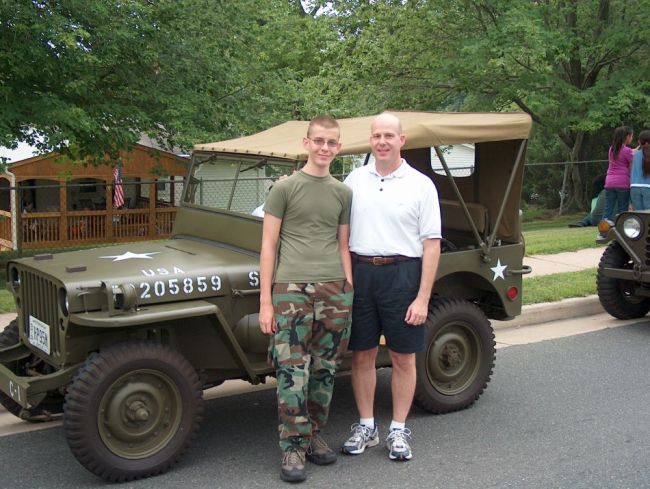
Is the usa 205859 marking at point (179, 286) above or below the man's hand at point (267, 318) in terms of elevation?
above

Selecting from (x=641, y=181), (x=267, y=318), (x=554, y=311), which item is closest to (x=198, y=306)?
(x=267, y=318)

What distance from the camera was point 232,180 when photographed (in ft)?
17.6

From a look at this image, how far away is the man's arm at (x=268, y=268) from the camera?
13.6ft

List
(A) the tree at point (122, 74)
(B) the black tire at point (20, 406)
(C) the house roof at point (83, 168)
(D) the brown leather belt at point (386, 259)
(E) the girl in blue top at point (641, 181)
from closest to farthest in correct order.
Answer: (D) the brown leather belt at point (386, 259) < (B) the black tire at point (20, 406) < (E) the girl in blue top at point (641, 181) < (A) the tree at point (122, 74) < (C) the house roof at point (83, 168)

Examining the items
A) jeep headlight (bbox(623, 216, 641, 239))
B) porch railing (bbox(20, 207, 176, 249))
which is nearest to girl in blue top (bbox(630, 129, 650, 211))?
jeep headlight (bbox(623, 216, 641, 239))

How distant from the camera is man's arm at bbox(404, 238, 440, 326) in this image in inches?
170

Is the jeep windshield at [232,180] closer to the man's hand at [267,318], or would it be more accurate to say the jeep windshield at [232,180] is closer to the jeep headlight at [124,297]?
the man's hand at [267,318]

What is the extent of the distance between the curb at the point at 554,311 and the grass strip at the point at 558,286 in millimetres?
100

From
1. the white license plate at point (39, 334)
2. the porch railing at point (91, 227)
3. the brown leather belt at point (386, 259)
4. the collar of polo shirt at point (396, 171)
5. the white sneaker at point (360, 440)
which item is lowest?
the porch railing at point (91, 227)

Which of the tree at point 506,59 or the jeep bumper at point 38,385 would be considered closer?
the jeep bumper at point 38,385

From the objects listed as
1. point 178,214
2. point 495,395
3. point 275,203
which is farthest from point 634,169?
point 275,203

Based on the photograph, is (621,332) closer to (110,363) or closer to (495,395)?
(495,395)

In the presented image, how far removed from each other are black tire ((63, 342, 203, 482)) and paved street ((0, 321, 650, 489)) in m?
0.16

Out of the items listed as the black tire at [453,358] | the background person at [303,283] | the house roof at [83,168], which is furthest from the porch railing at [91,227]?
the background person at [303,283]
